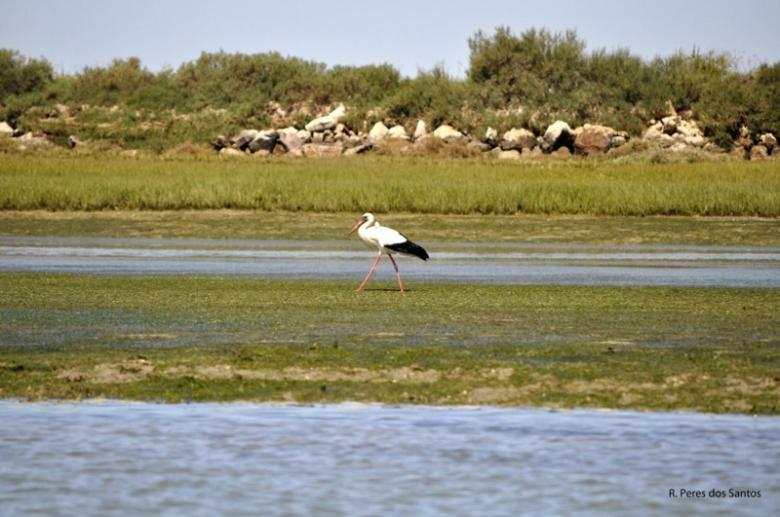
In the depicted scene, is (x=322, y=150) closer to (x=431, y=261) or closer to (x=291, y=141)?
(x=291, y=141)

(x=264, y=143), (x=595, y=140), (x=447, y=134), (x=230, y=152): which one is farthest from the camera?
(x=447, y=134)

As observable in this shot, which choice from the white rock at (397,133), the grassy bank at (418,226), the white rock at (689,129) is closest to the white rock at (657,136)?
the white rock at (689,129)

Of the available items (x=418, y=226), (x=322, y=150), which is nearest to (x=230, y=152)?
(x=322, y=150)

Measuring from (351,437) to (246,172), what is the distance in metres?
31.7

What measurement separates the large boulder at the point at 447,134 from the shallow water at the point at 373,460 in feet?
160

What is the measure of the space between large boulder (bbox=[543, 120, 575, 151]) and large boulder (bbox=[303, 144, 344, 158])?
7.39 metres

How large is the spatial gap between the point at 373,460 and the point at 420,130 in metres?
52.3

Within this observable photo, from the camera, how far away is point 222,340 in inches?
547

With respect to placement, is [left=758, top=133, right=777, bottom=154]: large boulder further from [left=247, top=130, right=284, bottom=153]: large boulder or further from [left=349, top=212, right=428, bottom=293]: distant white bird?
[left=349, top=212, right=428, bottom=293]: distant white bird

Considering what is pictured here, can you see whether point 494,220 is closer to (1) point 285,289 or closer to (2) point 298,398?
(1) point 285,289

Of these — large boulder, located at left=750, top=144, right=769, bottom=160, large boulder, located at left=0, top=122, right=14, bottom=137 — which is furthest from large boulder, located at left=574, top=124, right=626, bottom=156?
large boulder, located at left=0, top=122, right=14, bottom=137

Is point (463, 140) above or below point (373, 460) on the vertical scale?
above

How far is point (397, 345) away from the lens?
44.4ft

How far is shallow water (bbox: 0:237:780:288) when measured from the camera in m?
21.5
